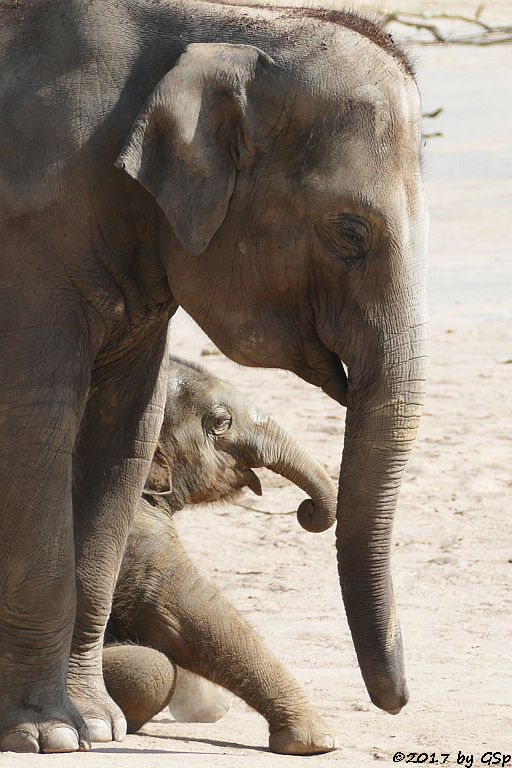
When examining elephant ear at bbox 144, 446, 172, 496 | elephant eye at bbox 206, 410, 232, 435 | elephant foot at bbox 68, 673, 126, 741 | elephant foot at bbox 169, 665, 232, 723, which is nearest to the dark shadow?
elephant foot at bbox 68, 673, 126, 741

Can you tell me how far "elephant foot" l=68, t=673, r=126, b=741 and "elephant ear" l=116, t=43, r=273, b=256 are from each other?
55.5 inches

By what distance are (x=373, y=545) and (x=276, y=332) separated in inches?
23.2

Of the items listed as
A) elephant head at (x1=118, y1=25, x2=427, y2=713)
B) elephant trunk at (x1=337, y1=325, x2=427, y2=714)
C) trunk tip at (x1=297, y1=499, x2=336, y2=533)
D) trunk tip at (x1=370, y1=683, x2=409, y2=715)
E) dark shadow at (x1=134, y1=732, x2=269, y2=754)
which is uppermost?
elephant head at (x1=118, y1=25, x2=427, y2=713)

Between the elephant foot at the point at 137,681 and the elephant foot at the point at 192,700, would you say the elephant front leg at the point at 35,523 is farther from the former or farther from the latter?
the elephant foot at the point at 192,700

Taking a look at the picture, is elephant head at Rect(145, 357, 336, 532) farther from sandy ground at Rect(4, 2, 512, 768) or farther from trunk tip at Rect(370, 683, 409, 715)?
trunk tip at Rect(370, 683, 409, 715)

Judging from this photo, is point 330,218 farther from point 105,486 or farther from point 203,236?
point 105,486

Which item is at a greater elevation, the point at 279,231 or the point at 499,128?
the point at 279,231

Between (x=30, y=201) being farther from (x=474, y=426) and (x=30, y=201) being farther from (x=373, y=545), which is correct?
(x=474, y=426)

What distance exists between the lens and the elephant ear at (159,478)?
5.33 meters

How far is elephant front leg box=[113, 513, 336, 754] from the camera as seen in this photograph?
15.7 feet

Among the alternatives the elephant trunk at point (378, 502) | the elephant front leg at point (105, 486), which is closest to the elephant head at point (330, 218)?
the elephant trunk at point (378, 502)

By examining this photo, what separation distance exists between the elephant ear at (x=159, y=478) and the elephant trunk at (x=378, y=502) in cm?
168

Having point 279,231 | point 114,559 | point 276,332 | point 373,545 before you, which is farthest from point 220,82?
point 114,559

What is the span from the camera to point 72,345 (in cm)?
383
